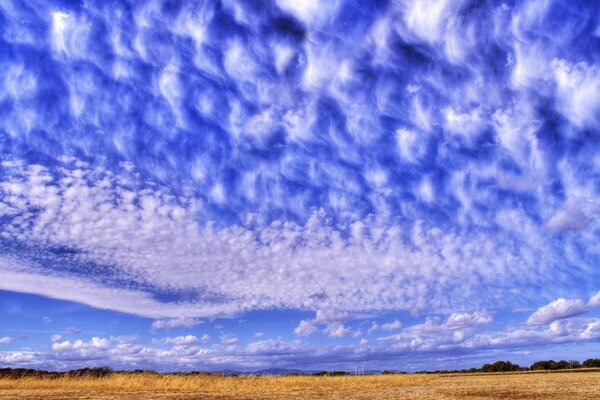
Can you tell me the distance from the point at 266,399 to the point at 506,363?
115936mm

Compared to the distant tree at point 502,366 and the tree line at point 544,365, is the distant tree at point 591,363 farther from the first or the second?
the distant tree at point 502,366

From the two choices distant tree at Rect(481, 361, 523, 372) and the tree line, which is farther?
distant tree at Rect(481, 361, 523, 372)

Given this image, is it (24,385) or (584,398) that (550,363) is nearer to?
(584,398)

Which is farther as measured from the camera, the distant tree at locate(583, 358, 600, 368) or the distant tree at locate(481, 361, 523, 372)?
the distant tree at locate(481, 361, 523, 372)

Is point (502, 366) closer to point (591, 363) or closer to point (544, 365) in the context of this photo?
point (544, 365)

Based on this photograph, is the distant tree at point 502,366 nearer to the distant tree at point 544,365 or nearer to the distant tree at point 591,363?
the distant tree at point 544,365

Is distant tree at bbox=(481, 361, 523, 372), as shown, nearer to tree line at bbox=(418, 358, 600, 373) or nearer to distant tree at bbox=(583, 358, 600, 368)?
tree line at bbox=(418, 358, 600, 373)

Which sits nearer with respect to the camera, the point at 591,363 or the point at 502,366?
the point at 591,363

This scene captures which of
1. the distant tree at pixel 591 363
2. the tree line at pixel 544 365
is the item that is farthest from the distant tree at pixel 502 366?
the distant tree at pixel 591 363

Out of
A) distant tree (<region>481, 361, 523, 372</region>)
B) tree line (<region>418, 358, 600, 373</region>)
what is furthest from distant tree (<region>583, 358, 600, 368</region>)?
distant tree (<region>481, 361, 523, 372</region>)

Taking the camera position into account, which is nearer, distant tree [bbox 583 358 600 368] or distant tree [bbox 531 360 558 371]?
distant tree [bbox 583 358 600 368]

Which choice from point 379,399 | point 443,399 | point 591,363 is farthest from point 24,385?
point 591,363

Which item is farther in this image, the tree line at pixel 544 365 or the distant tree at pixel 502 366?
the distant tree at pixel 502 366

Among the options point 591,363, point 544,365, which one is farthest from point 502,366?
point 591,363
